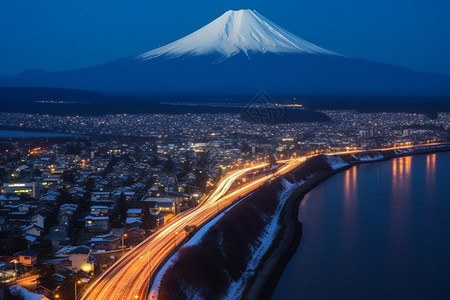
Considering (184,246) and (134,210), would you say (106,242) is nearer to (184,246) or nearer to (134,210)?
(184,246)

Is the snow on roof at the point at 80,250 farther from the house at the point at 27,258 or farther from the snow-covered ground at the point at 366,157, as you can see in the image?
the snow-covered ground at the point at 366,157

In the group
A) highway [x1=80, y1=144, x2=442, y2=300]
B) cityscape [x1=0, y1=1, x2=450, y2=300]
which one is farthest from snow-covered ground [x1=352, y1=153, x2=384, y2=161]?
highway [x1=80, y1=144, x2=442, y2=300]

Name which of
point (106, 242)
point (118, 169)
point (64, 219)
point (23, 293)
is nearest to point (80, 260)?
point (106, 242)

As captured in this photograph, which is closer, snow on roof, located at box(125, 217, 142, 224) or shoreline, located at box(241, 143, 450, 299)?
shoreline, located at box(241, 143, 450, 299)

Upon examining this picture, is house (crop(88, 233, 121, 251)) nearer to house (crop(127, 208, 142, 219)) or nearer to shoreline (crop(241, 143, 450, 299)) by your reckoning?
→ house (crop(127, 208, 142, 219))

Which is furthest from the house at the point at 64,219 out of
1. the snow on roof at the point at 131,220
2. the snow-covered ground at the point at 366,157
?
the snow-covered ground at the point at 366,157

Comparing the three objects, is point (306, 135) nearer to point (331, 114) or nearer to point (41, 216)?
point (331, 114)
